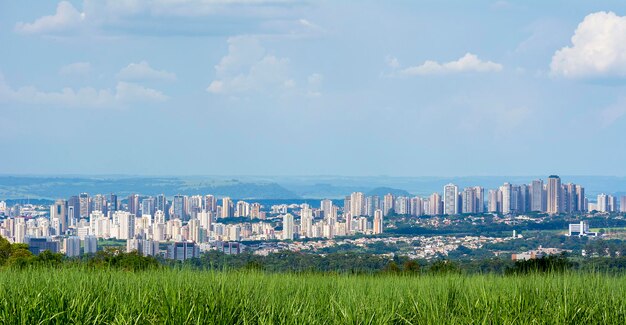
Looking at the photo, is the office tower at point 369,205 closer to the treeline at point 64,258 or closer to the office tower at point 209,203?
the office tower at point 209,203

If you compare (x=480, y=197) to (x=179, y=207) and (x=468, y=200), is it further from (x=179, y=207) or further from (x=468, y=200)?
(x=179, y=207)

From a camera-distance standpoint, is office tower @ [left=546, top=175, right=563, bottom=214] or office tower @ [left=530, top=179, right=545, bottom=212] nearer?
office tower @ [left=546, top=175, right=563, bottom=214]

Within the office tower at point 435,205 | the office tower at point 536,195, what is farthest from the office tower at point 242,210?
the office tower at point 536,195

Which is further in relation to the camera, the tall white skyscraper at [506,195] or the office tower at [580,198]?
the tall white skyscraper at [506,195]

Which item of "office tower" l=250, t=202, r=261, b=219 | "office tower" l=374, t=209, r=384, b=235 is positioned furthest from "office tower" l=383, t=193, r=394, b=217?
"office tower" l=250, t=202, r=261, b=219

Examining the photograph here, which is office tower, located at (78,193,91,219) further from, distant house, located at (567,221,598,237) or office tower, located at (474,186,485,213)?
distant house, located at (567,221,598,237)

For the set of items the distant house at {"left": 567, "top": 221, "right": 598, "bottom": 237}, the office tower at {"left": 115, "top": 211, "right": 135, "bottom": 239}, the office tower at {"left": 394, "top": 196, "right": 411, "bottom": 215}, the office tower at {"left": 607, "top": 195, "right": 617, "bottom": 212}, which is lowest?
the office tower at {"left": 115, "top": 211, "right": 135, "bottom": 239}
